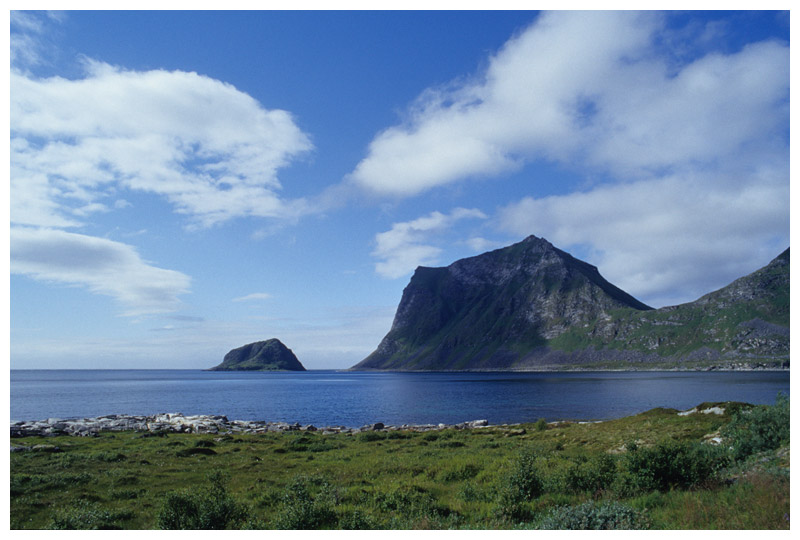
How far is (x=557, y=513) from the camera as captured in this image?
1179 centimetres

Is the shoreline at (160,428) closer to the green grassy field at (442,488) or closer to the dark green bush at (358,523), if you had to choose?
the green grassy field at (442,488)

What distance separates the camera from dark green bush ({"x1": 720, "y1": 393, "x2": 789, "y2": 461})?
1788 centimetres

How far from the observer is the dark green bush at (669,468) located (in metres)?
14.6

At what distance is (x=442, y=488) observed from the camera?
2061 cm

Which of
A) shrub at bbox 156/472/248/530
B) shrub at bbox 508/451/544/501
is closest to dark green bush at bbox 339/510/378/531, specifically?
shrub at bbox 156/472/248/530

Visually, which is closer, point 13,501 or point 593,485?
point 593,485

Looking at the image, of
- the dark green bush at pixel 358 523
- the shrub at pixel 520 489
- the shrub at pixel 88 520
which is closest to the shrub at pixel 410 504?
the dark green bush at pixel 358 523

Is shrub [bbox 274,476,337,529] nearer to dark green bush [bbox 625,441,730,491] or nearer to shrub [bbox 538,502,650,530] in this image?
shrub [bbox 538,502,650,530]

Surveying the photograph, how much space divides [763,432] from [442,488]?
14.2m
